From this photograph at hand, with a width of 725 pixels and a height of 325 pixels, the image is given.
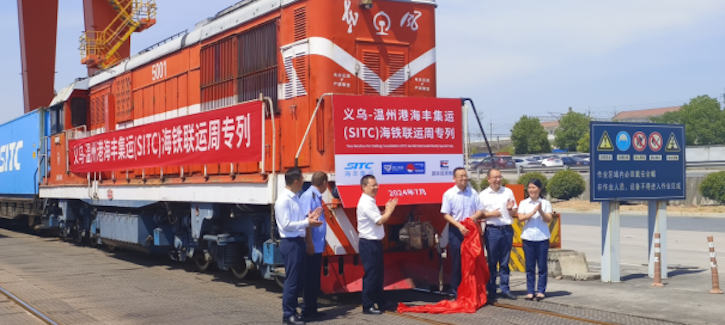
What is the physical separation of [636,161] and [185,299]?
6.91m

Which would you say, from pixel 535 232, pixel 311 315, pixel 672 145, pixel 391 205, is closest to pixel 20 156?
pixel 311 315

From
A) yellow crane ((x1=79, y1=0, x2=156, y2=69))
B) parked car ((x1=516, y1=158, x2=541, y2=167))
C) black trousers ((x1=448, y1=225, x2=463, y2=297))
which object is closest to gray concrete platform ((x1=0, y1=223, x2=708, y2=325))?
black trousers ((x1=448, y1=225, x2=463, y2=297))

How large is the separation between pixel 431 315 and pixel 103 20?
2259cm

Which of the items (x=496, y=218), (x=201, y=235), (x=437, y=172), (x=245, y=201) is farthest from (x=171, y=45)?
(x=496, y=218)

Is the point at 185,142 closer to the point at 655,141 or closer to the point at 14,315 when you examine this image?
the point at 14,315

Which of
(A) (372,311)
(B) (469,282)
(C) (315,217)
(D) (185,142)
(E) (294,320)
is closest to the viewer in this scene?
(E) (294,320)

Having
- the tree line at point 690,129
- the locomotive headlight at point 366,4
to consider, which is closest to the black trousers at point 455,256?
the locomotive headlight at point 366,4

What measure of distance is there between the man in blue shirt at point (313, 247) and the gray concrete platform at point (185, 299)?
0.86ft

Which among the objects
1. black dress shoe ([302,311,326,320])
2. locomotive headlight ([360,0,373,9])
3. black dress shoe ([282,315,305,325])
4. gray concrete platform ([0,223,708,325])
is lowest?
gray concrete platform ([0,223,708,325])

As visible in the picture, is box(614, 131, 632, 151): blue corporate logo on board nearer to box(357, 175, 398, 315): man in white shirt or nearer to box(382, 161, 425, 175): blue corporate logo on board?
box(382, 161, 425, 175): blue corporate logo on board

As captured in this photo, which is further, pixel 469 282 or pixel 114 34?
pixel 114 34

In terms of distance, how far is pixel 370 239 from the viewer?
25.8ft

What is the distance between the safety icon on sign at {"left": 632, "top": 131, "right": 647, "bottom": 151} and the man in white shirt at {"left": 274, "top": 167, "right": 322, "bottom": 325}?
5738mm

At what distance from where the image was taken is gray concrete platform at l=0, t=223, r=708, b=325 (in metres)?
7.66
